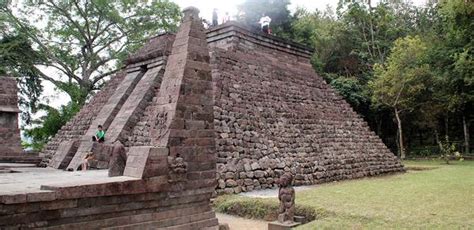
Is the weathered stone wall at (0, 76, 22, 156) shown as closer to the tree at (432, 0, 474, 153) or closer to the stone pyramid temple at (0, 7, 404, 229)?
the stone pyramid temple at (0, 7, 404, 229)

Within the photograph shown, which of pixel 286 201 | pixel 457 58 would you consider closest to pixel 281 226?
pixel 286 201

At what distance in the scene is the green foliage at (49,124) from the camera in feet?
68.5

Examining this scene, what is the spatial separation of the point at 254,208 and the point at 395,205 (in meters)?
2.81

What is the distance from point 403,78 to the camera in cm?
2267

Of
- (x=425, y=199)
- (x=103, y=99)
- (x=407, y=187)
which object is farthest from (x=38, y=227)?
(x=103, y=99)

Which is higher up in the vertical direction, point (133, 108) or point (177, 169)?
point (133, 108)

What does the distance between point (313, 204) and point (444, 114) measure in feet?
73.3

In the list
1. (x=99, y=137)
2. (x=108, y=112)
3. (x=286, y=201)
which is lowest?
(x=286, y=201)

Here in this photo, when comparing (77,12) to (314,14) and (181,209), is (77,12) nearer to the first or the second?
(181,209)

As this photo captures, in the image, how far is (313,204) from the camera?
816cm

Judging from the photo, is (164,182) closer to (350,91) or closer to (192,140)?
(192,140)

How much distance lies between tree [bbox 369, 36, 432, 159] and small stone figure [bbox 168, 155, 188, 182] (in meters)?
18.8

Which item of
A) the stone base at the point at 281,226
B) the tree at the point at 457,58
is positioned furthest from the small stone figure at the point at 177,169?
the tree at the point at 457,58

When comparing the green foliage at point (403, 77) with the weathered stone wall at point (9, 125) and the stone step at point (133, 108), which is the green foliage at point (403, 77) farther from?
the weathered stone wall at point (9, 125)
